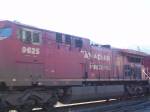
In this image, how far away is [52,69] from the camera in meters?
14.5

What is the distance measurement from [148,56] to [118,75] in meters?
6.28

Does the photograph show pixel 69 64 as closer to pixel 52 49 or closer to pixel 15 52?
pixel 52 49

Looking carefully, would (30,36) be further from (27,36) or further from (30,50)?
(30,50)

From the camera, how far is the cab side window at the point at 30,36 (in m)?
13.0

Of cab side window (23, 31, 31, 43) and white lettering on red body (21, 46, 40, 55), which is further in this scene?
cab side window (23, 31, 31, 43)

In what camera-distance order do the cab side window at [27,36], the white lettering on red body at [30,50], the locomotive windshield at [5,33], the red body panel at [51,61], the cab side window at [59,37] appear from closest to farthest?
the red body panel at [51,61] → the locomotive windshield at [5,33] → the white lettering on red body at [30,50] → the cab side window at [27,36] → the cab side window at [59,37]

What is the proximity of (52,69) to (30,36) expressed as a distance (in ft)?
6.64

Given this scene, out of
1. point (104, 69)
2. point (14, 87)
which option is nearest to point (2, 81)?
point (14, 87)

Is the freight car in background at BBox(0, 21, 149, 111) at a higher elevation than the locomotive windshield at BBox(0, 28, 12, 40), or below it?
below

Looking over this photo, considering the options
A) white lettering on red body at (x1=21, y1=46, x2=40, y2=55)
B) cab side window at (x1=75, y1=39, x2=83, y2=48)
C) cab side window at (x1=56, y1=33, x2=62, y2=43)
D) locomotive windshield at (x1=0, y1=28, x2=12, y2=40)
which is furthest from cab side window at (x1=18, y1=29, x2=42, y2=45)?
cab side window at (x1=75, y1=39, x2=83, y2=48)

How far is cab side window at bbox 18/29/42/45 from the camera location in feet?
42.6

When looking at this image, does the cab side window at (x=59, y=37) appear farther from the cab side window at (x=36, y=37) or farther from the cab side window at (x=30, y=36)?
the cab side window at (x=36, y=37)

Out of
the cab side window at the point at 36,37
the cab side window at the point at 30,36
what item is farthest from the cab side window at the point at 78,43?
the cab side window at the point at 36,37

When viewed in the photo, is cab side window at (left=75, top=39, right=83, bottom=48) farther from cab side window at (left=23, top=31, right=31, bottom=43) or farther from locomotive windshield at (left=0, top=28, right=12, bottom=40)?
locomotive windshield at (left=0, top=28, right=12, bottom=40)
